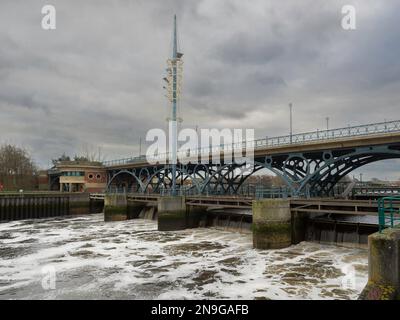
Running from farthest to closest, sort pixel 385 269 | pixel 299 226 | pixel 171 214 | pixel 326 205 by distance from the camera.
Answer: pixel 171 214 < pixel 299 226 < pixel 326 205 < pixel 385 269

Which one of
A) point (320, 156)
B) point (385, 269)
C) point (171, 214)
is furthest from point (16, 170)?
point (385, 269)

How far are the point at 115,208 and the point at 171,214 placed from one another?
12797 mm

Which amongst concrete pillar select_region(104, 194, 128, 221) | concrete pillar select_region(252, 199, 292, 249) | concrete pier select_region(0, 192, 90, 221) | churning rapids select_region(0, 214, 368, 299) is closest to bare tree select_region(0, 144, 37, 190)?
concrete pier select_region(0, 192, 90, 221)

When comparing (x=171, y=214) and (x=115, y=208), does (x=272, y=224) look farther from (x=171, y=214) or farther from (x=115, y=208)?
(x=115, y=208)

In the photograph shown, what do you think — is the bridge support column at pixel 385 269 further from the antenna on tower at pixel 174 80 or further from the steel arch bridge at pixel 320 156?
the antenna on tower at pixel 174 80

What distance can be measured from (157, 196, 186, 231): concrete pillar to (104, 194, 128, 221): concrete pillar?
1138 centimetres

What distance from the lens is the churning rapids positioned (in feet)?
46.3

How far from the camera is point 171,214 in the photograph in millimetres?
32312

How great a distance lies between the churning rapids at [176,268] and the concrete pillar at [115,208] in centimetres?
1292

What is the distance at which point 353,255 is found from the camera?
65.7ft

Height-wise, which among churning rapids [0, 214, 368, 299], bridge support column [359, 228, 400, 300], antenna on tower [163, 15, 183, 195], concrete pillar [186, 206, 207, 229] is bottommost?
churning rapids [0, 214, 368, 299]

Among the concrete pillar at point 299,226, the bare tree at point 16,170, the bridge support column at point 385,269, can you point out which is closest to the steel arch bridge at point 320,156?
the concrete pillar at point 299,226

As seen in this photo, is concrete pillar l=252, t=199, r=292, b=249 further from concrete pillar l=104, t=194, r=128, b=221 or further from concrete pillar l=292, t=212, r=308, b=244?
concrete pillar l=104, t=194, r=128, b=221
